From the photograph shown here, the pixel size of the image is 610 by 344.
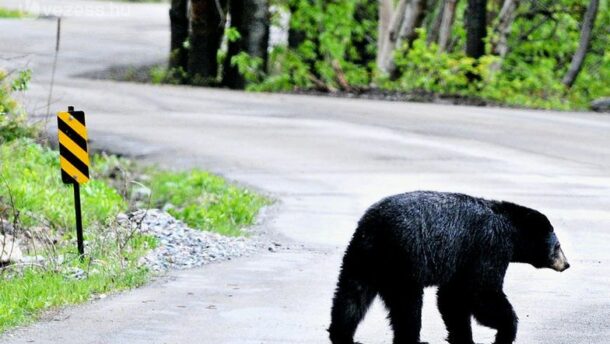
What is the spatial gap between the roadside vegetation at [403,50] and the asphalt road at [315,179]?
199 cm

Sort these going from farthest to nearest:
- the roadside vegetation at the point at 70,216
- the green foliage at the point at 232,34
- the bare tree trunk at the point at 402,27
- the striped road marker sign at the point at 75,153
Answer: the bare tree trunk at the point at 402,27 → the green foliage at the point at 232,34 → the striped road marker sign at the point at 75,153 → the roadside vegetation at the point at 70,216

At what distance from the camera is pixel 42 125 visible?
18.7m

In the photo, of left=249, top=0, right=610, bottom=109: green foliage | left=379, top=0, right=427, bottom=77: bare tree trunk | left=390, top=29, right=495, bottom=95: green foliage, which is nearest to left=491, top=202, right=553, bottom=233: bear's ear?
A: left=249, top=0, right=610, bottom=109: green foliage

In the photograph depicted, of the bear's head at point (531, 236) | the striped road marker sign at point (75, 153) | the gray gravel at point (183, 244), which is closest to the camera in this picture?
the bear's head at point (531, 236)

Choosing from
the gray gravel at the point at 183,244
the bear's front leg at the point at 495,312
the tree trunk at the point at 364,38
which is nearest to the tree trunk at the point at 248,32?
the tree trunk at the point at 364,38

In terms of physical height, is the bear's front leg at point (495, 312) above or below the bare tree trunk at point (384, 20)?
above

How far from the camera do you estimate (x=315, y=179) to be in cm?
1759

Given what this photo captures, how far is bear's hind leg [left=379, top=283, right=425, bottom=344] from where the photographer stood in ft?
25.2

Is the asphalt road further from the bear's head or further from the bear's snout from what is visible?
the bear's head

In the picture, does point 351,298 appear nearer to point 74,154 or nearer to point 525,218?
point 525,218

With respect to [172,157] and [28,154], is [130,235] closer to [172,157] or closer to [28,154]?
[28,154]

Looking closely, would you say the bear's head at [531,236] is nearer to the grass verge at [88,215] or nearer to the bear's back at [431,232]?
the bear's back at [431,232]

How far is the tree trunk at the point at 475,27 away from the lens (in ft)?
105

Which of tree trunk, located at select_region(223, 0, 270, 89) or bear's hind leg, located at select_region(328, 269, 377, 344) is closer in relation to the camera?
bear's hind leg, located at select_region(328, 269, 377, 344)
